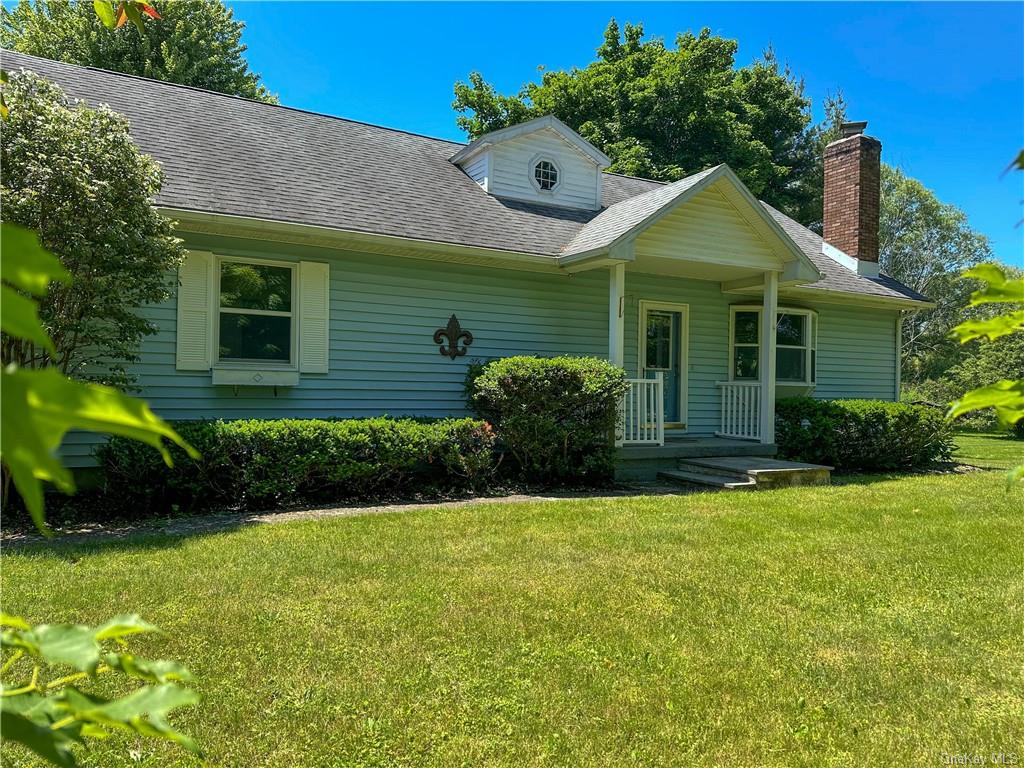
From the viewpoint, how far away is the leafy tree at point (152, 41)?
22.4m

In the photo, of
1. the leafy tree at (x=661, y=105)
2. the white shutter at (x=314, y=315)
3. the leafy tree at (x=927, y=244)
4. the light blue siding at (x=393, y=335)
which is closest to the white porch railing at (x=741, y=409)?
the light blue siding at (x=393, y=335)

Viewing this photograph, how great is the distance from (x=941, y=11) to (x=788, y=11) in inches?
300

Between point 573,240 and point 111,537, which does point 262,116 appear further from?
point 111,537

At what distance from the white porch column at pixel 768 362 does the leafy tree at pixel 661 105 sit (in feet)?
55.5

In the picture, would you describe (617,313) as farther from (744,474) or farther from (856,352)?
(856,352)

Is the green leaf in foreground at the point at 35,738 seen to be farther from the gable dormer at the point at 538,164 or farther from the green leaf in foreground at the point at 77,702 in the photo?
the gable dormer at the point at 538,164

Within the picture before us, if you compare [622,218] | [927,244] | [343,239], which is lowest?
[343,239]

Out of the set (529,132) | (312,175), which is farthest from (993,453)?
(312,175)

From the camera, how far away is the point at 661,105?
91.1 feet

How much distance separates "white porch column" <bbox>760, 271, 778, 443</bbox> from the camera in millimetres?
11156

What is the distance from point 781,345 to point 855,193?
4.31 meters

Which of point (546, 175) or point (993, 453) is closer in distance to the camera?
point (546, 175)

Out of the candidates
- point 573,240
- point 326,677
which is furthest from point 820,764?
A: point 573,240

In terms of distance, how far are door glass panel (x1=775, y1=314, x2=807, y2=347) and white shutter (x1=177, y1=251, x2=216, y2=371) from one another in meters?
10.00
